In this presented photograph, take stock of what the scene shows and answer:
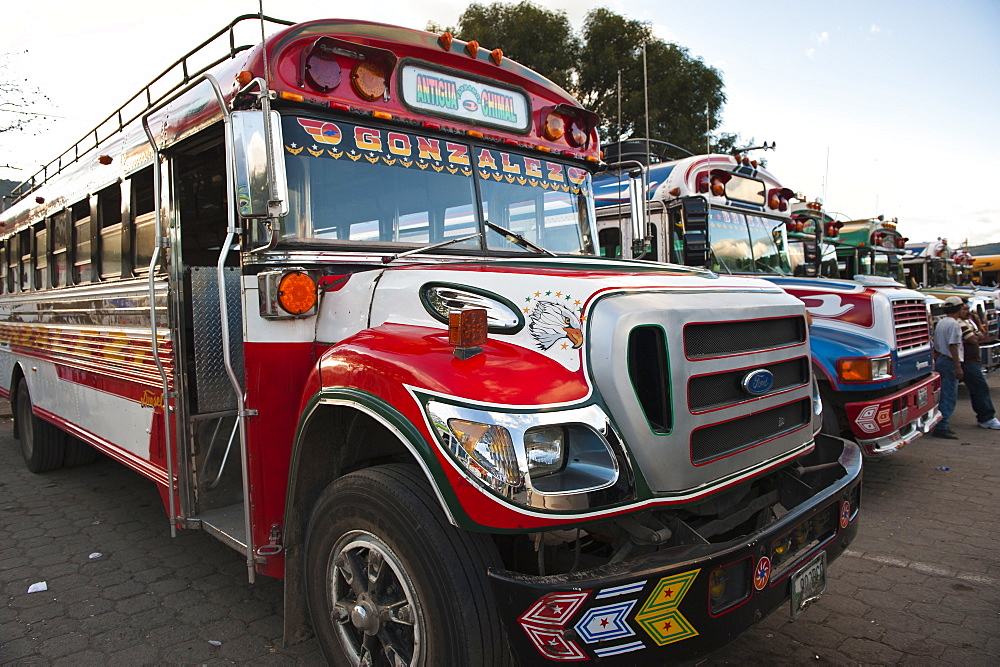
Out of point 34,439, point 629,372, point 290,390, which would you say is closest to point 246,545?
point 290,390

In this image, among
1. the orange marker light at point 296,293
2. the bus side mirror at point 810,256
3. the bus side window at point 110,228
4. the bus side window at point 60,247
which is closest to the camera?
the orange marker light at point 296,293

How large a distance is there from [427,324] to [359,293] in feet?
1.49

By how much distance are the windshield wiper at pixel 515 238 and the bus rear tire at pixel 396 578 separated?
163cm

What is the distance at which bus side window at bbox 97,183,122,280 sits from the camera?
4578 mm

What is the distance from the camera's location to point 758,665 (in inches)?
123

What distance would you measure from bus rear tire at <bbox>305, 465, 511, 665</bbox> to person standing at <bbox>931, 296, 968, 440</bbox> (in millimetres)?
7725

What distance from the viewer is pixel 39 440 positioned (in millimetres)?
6680

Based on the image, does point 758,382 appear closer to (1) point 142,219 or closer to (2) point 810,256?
(1) point 142,219

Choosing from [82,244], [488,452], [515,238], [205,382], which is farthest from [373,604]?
[82,244]

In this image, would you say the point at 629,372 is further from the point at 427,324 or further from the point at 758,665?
the point at 758,665

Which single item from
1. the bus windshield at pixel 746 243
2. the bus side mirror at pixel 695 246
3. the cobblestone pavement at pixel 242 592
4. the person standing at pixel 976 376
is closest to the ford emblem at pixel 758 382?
the cobblestone pavement at pixel 242 592

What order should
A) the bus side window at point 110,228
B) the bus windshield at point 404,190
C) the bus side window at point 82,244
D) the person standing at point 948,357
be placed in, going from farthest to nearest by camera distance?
the person standing at point 948,357 → the bus side window at point 82,244 → the bus side window at point 110,228 → the bus windshield at point 404,190

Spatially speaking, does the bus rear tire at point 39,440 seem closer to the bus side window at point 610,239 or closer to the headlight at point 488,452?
the bus side window at point 610,239

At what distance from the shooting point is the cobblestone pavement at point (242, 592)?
130 inches
